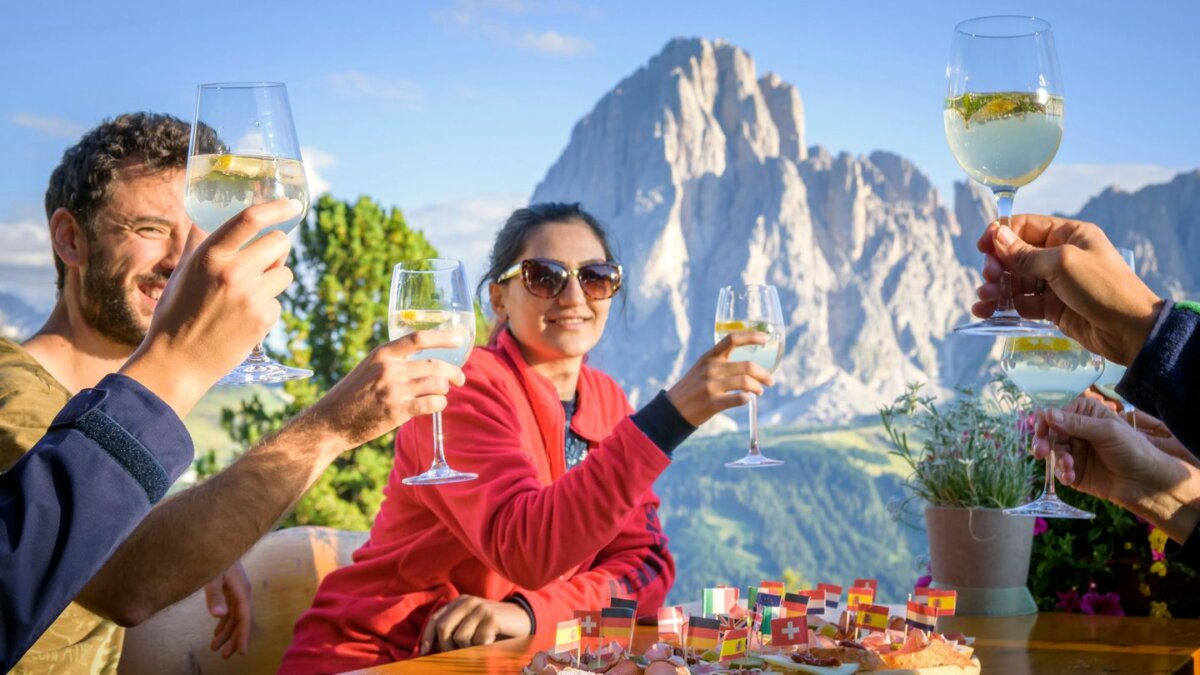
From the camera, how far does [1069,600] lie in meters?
3.54

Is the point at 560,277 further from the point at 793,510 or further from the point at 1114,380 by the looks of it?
the point at 793,510

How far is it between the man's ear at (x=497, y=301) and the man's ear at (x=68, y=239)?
47.5 inches

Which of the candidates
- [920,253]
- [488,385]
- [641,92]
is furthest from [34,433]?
[641,92]

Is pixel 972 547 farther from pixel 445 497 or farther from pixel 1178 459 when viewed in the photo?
pixel 445 497

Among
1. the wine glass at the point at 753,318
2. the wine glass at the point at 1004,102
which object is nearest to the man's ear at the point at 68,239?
the wine glass at the point at 753,318

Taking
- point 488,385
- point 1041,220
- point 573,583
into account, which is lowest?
point 573,583

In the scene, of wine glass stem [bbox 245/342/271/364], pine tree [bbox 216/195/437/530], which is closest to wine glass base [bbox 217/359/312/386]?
wine glass stem [bbox 245/342/271/364]

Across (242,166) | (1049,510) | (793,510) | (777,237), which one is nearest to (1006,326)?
(1049,510)

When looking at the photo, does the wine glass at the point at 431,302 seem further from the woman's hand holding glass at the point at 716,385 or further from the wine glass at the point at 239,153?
the woman's hand holding glass at the point at 716,385

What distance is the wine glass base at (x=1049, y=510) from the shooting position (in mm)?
2502

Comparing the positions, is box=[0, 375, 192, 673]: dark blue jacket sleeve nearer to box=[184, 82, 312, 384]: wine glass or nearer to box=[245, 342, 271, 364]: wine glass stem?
box=[184, 82, 312, 384]: wine glass

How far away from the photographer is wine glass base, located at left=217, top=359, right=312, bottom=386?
6.64ft

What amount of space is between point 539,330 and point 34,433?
151 centimetres

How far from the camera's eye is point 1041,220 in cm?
217
